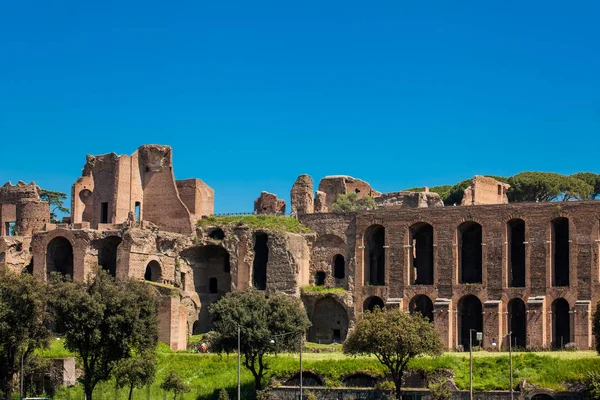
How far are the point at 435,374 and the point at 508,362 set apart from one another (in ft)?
12.4

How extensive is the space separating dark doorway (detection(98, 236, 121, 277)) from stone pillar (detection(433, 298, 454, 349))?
20.6 metres

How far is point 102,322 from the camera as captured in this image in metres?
56.8

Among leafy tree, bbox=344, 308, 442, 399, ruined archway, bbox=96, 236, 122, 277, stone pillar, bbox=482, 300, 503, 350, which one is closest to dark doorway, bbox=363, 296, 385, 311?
stone pillar, bbox=482, 300, 503, 350

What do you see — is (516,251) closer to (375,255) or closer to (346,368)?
(375,255)

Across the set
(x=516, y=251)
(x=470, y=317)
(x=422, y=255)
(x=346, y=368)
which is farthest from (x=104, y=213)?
(x=516, y=251)

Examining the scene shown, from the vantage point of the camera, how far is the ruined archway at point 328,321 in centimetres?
7781

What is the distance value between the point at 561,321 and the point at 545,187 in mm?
28197

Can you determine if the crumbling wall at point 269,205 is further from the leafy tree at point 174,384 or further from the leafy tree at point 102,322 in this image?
the leafy tree at point 102,322

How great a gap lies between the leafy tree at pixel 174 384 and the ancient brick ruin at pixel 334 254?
36.3 feet

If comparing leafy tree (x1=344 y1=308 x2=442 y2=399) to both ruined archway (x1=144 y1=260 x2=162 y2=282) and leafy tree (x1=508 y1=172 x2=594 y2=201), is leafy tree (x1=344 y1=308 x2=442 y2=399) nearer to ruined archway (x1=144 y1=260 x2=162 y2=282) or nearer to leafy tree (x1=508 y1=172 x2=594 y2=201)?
ruined archway (x1=144 y1=260 x2=162 y2=282)

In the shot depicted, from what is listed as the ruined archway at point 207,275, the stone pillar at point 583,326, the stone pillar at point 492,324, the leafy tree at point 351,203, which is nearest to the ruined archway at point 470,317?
the stone pillar at point 492,324

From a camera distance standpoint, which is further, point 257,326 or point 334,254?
point 334,254

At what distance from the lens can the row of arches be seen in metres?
74.2

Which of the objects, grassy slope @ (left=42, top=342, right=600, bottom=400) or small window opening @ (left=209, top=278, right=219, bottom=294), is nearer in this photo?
grassy slope @ (left=42, top=342, right=600, bottom=400)
